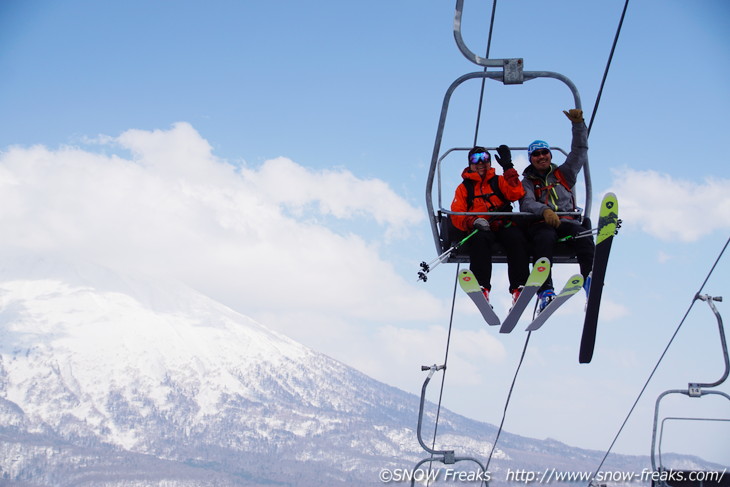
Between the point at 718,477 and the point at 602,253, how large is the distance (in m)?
5.19

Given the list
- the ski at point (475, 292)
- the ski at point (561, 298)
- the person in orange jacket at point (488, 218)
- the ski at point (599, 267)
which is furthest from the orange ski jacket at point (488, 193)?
the ski at point (561, 298)

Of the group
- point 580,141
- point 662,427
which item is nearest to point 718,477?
point 662,427

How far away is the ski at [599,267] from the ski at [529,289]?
1.32 ft

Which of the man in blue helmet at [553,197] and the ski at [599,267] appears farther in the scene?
the man in blue helmet at [553,197]

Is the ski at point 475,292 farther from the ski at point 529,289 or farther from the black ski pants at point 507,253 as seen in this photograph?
the black ski pants at point 507,253

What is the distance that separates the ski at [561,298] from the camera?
7.52 meters

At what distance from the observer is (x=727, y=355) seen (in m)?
9.37

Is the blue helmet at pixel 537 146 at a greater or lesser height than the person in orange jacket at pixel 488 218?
greater

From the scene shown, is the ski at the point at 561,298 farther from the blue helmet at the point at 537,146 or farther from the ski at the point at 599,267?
the blue helmet at the point at 537,146

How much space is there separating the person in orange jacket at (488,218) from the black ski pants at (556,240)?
0.14m

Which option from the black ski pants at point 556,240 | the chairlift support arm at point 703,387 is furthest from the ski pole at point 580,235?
the chairlift support arm at point 703,387

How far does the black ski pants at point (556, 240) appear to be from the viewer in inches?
316

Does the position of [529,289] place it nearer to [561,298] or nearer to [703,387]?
[561,298]

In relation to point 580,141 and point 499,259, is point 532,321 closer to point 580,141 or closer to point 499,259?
point 499,259
